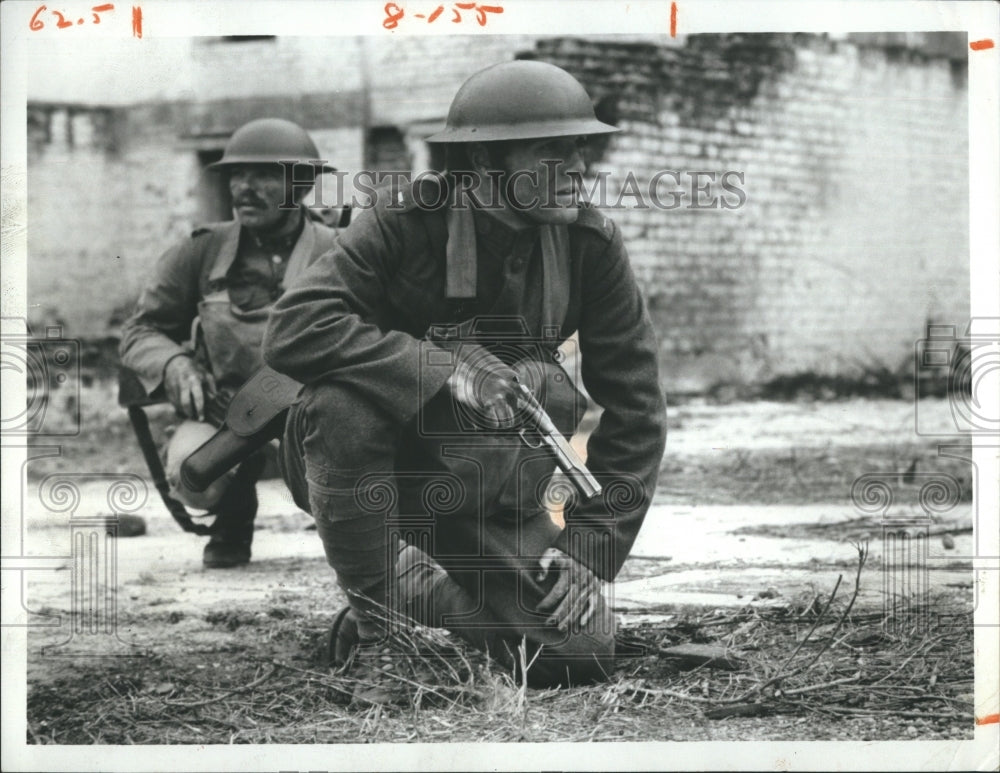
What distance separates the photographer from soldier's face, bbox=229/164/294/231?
600 centimetres

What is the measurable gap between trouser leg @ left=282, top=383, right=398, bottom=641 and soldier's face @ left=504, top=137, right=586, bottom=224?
0.73m

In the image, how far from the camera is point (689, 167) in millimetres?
9945

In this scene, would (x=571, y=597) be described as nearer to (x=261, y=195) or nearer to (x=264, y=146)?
(x=261, y=195)

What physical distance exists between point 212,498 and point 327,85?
4.26 meters

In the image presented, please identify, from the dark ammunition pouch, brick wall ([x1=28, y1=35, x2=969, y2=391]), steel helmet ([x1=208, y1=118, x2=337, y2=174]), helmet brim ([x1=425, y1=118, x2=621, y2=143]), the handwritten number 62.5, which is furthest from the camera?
brick wall ([x1=28, y1=35, x2=969, y2=391])

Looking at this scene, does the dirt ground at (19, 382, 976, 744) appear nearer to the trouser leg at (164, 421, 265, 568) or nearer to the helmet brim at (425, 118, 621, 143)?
the trouser leg at (164, 421, 265, 568)

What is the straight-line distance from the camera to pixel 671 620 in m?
4.80

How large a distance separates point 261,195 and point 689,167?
4630 mm

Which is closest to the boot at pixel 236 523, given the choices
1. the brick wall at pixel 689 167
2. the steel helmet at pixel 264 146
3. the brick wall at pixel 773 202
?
the steel helmet at pixel 264 146

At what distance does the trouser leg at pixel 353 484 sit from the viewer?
4.07m

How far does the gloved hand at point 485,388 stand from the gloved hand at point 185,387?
1.93 metres

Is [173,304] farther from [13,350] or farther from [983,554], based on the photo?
[983,554]

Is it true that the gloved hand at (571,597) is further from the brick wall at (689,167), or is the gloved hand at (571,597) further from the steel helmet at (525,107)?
the brick wall at (689,167)

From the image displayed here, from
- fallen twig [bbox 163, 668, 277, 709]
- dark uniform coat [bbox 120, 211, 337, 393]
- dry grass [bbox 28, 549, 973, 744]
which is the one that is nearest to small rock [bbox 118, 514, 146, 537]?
dark uniform coat [bbox 120, 211, 337, 393]
